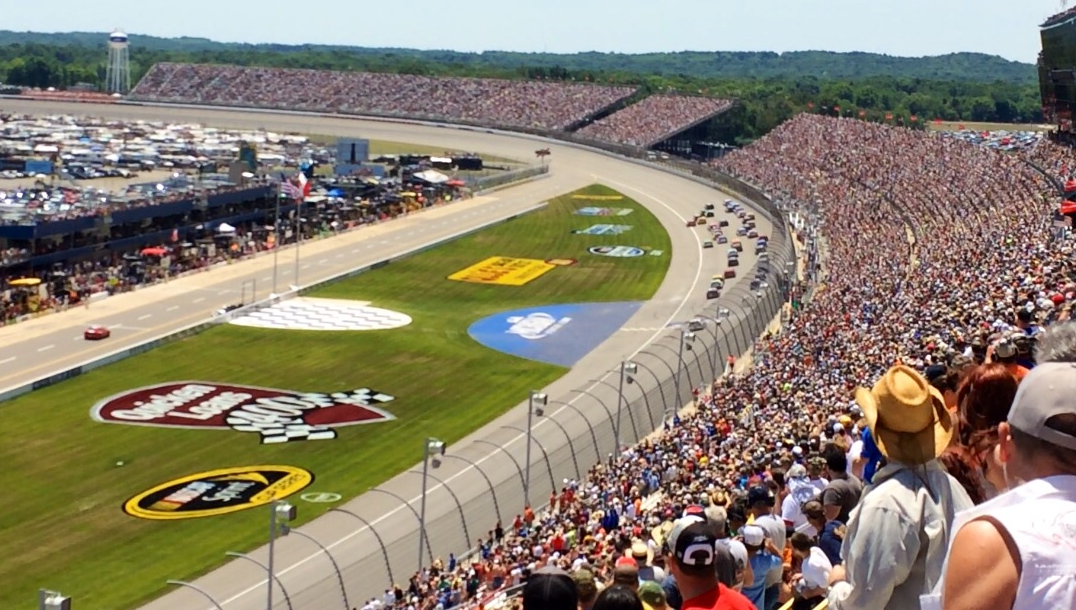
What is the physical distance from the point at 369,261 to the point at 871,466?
64203 millimetres

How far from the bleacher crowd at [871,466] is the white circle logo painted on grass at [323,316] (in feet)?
58.4

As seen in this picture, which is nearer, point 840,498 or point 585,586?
point 585,586

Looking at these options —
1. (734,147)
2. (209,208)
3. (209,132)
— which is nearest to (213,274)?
(209,208)

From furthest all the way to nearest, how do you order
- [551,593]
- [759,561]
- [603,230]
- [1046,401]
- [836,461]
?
[603,230] → [836,461] → [759,561] → [551,593] → [1046,401]

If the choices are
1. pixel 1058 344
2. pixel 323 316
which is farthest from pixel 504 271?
pixel 1058 344

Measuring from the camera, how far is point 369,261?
73000 millimetres

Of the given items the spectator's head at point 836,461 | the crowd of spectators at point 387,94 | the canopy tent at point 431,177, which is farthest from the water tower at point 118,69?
the spectator's head at point 836,461

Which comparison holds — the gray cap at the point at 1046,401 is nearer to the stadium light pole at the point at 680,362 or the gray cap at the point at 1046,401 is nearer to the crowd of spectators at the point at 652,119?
the stadium light pole at the point at 680,362

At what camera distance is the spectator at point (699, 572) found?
666cm

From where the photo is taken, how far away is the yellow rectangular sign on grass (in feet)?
231

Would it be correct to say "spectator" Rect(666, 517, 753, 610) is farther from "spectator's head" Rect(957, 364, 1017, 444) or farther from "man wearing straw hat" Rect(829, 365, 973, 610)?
"spectator's head" Rect(957, 364, 1017, 444)

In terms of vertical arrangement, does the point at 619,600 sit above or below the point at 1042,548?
below

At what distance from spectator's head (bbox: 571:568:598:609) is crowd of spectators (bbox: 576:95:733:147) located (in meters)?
130

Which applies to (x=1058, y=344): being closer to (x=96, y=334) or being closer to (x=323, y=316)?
(x=96, y=334)
